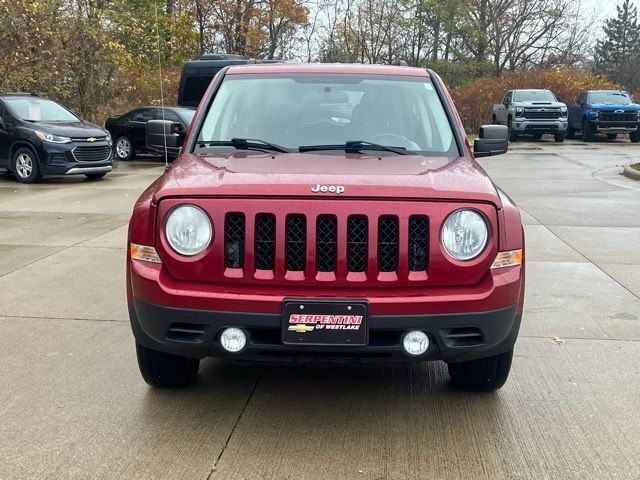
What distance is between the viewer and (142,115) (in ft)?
59.4

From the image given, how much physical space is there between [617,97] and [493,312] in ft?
81.1

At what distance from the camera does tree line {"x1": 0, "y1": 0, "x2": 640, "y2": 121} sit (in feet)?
56.9

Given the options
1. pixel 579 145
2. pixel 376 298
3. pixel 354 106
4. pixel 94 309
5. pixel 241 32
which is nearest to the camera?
pixel 376 298

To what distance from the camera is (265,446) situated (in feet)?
10.7

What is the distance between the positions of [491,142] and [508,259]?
195 cm

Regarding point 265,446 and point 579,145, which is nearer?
point 265,446

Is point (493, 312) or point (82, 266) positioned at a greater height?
point (493, 312)

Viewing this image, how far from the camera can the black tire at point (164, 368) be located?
12.0ft

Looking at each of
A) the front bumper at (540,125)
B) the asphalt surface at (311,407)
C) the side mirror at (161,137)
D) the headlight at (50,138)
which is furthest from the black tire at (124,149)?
the side mirror at (161,137)

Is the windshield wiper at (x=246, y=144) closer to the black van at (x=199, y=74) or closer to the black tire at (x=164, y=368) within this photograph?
the black tire at (x=164, y=368)

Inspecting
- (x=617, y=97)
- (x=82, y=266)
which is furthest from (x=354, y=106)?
(x=617, y=97)

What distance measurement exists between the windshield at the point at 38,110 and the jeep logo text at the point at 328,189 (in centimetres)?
1216

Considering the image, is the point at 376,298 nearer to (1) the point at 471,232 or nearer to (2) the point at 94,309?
(1) the point at 471,232

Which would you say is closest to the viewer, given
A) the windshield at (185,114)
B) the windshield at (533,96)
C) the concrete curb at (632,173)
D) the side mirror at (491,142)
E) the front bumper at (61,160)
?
the side mirror at (491,142)
